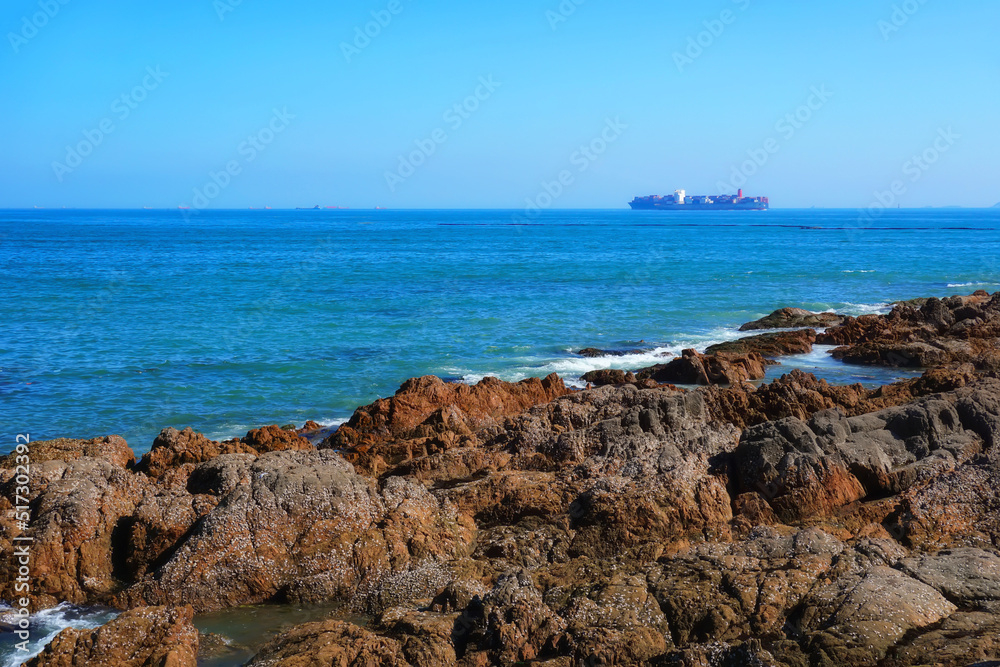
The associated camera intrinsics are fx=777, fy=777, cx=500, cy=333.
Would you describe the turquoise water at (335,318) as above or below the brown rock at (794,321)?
below

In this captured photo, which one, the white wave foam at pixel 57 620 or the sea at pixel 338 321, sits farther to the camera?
the sea at pixel 338 321

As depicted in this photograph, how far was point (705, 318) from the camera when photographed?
29.5m

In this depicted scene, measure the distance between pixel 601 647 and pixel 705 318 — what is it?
81.5ft

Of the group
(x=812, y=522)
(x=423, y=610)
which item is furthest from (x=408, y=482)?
(x=812, y=522)

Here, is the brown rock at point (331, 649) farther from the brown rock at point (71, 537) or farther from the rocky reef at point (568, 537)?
the brown rock at point (71, 537)

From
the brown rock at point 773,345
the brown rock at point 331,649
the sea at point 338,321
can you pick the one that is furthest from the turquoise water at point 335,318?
the brown rock at point 331,649

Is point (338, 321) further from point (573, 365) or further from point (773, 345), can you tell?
point (773, 345)

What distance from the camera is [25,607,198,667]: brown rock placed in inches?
241

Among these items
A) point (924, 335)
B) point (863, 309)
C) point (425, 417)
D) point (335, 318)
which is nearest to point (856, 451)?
point (425, 417)

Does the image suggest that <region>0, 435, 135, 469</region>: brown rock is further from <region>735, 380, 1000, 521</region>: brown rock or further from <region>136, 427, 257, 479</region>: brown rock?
<region>735, 380, 1000, 521</region>: brown rock

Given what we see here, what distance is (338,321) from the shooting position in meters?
28.0

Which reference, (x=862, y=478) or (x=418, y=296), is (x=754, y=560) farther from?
(x=418, y=296)
